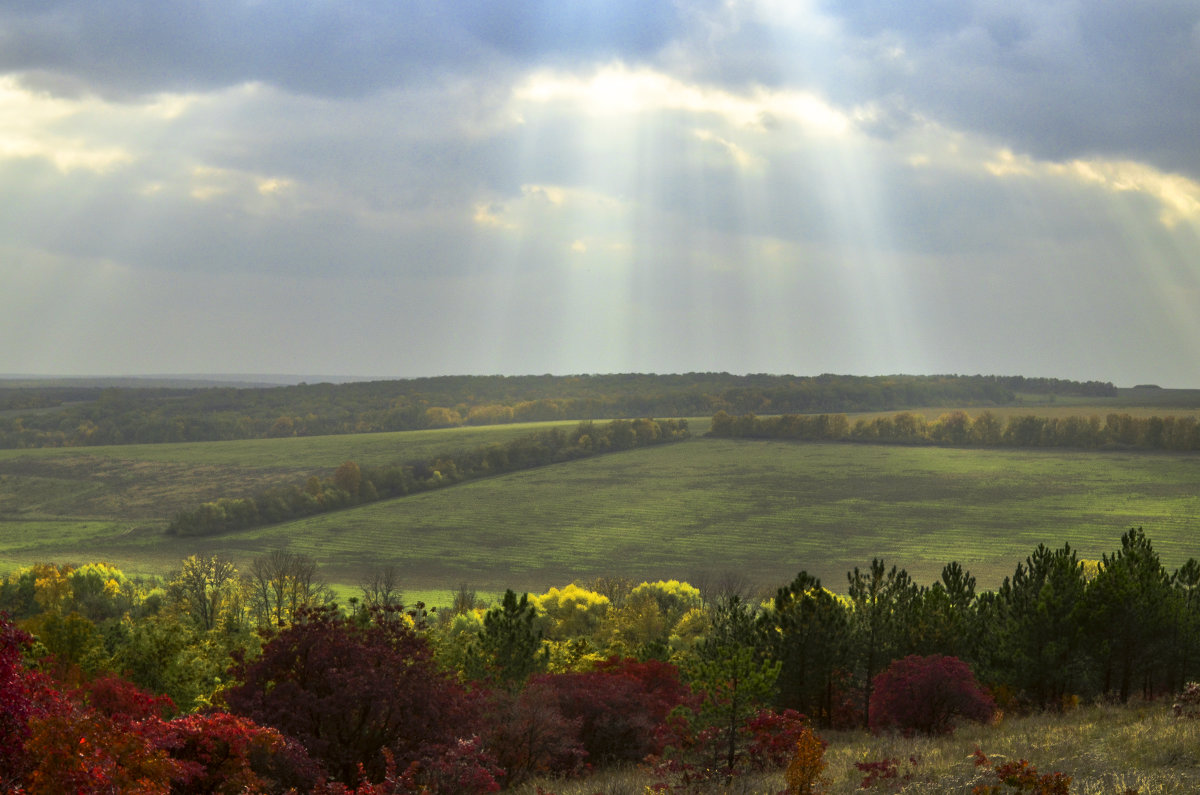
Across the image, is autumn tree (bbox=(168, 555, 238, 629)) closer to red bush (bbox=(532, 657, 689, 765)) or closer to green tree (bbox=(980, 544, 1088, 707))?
red bush (bbox=(532, 657, 689, 765))

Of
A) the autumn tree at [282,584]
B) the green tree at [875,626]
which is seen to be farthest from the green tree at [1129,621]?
the autumn tree at [282,584]

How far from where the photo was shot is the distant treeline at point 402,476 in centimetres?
14850

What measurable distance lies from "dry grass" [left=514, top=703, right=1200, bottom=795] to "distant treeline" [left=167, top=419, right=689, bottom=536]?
443 feet

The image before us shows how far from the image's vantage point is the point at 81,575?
98.4 meters

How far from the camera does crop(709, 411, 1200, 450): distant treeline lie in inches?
6585

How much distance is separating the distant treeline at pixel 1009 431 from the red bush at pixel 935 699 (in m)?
158

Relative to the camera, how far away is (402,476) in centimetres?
16638

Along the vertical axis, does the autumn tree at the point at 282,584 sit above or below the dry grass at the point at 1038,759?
below

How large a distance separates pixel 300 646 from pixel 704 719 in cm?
1026

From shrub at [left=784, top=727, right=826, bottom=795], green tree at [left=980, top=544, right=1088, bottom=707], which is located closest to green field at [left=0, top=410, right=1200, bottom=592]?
green tree at [left=980, top=544, right=1088, bottom=707]

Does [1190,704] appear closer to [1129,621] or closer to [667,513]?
[1129,621]

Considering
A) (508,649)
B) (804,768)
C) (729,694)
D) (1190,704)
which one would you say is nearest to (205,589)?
(508,649)

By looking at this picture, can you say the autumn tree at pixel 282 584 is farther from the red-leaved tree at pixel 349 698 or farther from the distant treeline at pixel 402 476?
the red-leaved tree at pixel 349 698

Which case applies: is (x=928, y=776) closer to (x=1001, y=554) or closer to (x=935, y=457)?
(x=1001, y=554)
